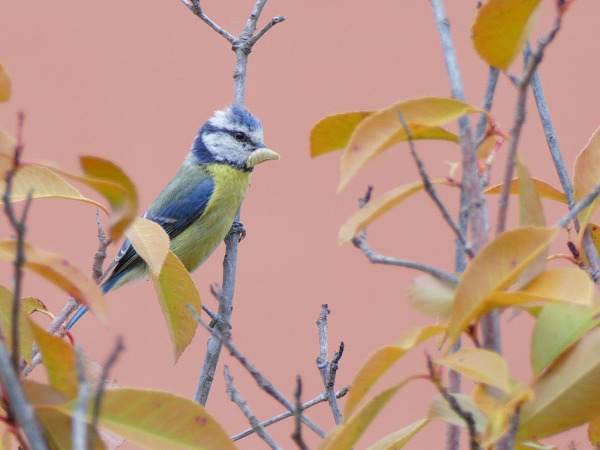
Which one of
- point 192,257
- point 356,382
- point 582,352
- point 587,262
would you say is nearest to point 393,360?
point 356,382

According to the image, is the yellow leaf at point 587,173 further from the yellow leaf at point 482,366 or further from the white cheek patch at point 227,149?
the white cheek patch at point 227,149

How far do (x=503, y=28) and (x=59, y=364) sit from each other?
43cm

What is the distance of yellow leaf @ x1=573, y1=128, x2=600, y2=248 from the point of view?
697 millimetres

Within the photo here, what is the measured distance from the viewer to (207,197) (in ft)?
7.95

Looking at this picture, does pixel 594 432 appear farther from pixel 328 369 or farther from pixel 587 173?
pixel 328 369

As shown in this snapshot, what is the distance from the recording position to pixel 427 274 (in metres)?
0.56

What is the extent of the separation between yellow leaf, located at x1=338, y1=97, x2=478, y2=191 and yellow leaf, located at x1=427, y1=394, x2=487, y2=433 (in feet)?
0.62

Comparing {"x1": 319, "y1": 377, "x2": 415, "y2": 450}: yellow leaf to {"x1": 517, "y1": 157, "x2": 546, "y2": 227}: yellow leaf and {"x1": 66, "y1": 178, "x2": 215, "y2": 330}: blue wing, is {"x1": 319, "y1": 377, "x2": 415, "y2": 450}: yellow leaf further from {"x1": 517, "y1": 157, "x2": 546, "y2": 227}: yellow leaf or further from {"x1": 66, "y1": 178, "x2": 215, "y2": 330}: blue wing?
{"x1": 66, "y1": 178, "x2": 215, "y2": 330}: blue wing

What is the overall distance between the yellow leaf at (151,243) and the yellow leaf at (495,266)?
12.4 inches

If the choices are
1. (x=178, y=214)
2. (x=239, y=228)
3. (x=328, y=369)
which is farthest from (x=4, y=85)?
(x=178, y=214)

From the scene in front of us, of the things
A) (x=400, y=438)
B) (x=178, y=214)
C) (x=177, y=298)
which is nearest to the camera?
(x=400, y=438)

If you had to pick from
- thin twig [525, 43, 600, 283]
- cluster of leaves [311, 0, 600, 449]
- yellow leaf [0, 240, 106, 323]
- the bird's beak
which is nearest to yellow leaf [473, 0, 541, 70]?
cluster of leaves [311, 0, 600, 449]

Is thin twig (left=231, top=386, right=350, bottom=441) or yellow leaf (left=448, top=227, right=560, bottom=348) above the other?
yellow leaf (left=448, top=227, right=560, bottom=348)

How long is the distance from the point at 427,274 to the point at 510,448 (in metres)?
0.15
